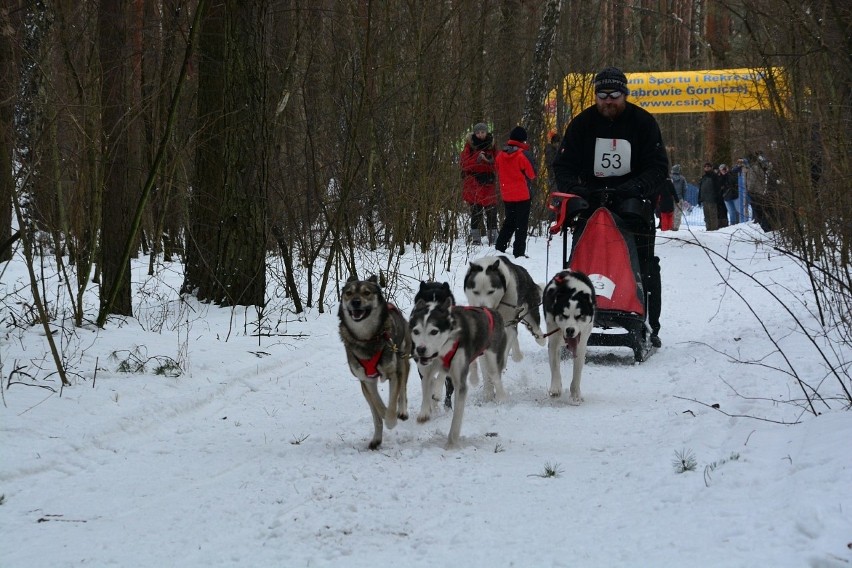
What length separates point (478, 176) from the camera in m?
16.6

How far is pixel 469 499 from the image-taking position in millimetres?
4297

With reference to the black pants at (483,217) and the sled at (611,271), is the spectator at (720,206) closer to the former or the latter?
the black pants at (483,217)

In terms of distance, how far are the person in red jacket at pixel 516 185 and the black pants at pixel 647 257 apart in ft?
22.6

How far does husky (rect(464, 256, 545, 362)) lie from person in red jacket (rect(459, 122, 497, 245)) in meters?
8.27

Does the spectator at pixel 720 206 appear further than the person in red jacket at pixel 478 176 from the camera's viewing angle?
Yes

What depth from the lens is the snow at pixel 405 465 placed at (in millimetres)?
3566

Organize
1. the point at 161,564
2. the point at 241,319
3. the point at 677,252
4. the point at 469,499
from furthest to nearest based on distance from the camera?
1. the point at 677,252
2. the point at 241,319
3. the point at 469,499
4. the point at 161,564

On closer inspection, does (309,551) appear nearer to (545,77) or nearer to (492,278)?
(492,278)

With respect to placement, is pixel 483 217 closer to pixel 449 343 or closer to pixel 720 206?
pixel 720 206

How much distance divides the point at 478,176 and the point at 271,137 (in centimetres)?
695

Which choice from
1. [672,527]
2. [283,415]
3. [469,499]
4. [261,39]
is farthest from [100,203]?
[672,527]

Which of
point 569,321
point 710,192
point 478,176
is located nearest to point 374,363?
point 569,321

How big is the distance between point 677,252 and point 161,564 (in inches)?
652

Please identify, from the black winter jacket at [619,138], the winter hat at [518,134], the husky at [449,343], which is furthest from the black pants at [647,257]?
the winter hat at [518,134]
